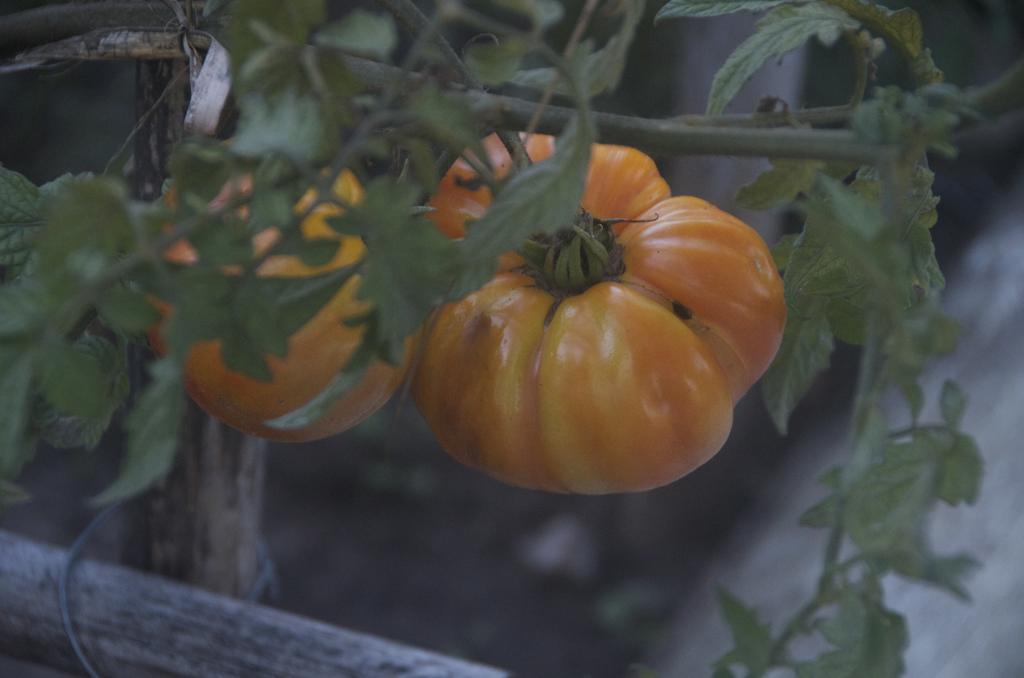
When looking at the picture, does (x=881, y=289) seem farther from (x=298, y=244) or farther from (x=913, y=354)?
(x=298, y=244)

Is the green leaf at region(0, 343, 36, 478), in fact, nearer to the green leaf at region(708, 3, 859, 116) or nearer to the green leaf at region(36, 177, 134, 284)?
the green leaf at region(36, 177, 134, 284)

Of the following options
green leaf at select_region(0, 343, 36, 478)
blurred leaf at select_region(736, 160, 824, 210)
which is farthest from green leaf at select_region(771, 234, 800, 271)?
green leaf at select_region(0, 343, 36, 478)

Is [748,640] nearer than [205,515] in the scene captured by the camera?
Yes

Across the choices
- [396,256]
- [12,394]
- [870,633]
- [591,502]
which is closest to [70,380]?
[12,394]

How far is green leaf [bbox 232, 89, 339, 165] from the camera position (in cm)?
39

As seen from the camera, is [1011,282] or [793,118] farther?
[1011,282]

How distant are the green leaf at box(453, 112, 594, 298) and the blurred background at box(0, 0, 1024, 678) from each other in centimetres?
131

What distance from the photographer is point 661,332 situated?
0.59 meters

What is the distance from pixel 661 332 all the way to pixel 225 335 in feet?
0.81

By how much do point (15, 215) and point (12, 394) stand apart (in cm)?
24

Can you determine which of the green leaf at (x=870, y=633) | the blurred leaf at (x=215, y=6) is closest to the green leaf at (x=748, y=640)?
the green leaf at (x=870, y=633)

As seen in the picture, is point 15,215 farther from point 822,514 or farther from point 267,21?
point 822,514

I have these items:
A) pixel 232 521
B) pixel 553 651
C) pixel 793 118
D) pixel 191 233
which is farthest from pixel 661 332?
pixel 553 651

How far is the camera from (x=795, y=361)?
668 millimetres
